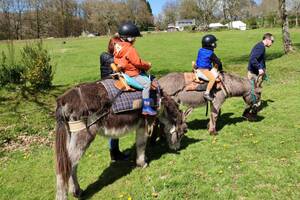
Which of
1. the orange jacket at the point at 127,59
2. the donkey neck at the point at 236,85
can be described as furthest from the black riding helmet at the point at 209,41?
the orange jacket at the point at 127,59

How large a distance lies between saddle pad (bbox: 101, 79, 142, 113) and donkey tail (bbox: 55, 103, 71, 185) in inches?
33.7

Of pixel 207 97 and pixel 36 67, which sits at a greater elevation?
pixel 36 67

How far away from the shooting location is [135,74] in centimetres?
612

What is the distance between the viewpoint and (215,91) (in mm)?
8133

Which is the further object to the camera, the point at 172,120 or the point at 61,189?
the point at 172,120

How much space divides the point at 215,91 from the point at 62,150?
13.4 feet

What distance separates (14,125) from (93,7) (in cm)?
9265

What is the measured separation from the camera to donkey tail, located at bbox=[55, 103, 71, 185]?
532cm

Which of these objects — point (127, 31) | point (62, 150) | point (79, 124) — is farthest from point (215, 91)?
point (62, 150)

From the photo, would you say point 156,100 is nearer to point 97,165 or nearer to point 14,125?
point 97,165

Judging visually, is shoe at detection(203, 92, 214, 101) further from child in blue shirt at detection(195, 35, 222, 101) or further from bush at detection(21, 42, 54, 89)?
bush at detection(21, 42, 54, 89)

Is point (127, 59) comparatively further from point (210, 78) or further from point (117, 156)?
point (210, 78)

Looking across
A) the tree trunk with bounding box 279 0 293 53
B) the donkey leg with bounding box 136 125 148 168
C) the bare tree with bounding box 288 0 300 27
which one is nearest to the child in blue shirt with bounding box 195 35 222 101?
the donkey leg with bounding box 136 125 148 168

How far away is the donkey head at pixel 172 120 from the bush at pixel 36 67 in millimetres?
8076
